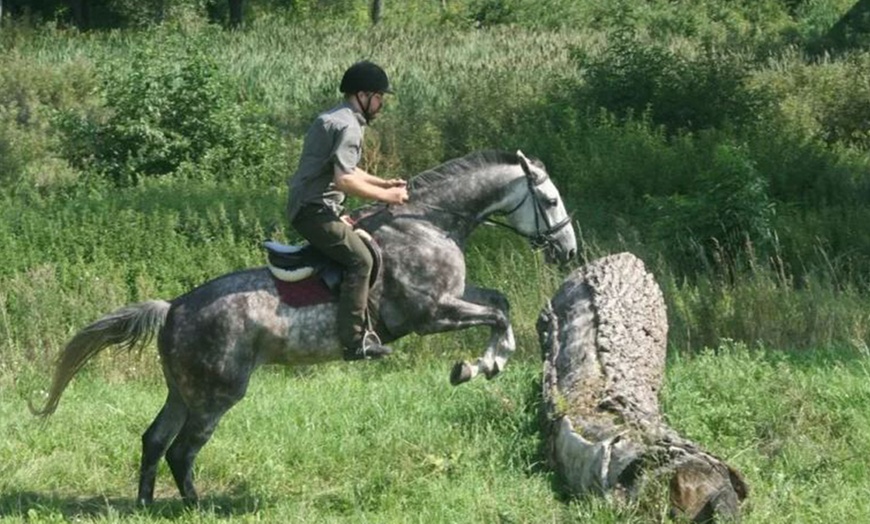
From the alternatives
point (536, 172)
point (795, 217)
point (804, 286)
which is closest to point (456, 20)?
point (795, 217)

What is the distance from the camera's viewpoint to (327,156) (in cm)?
1028

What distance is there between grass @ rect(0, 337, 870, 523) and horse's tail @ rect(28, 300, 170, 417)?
2.82ft

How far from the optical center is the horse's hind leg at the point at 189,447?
10594 mm

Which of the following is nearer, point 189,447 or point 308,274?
point 308,274

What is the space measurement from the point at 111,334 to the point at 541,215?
3350 mm

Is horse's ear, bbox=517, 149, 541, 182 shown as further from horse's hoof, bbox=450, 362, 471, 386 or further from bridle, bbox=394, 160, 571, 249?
horse's hoof, bbox=450, 362, 471, 386

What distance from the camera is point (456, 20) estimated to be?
47594 millimetres

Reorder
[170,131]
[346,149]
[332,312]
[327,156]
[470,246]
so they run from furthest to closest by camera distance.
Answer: [170,131]
[470,246]
[332,312]
[327,156]
[346,149]

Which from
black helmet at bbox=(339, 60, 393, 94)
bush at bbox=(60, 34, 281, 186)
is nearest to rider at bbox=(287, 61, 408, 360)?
black helmet at bbox=(339, 60, 393, 94)

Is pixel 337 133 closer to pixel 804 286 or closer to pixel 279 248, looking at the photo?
pixel 279 248

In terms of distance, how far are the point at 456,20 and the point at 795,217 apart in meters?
27.7

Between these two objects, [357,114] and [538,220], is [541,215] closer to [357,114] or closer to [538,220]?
[538,220]

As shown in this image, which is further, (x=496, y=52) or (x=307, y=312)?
(x=496, y=52)

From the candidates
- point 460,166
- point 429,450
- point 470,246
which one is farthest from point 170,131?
point 429,450
